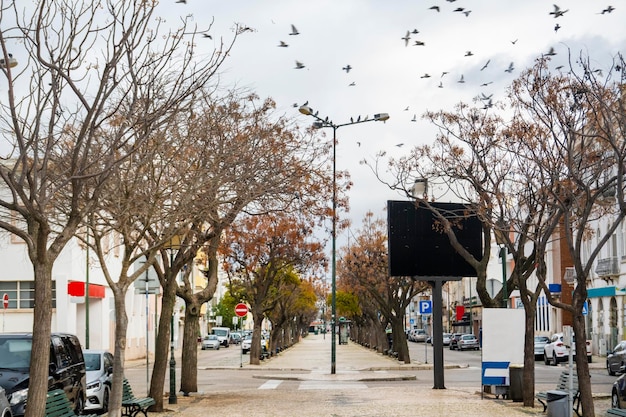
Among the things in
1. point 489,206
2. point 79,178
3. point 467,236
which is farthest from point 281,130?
point 79,178

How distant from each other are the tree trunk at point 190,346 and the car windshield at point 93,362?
3054mm

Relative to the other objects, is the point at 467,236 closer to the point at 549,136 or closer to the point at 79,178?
the point at 549,136


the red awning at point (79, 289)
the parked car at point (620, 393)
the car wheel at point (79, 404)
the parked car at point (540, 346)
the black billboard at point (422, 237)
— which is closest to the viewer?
the parked car at point (620, 393)

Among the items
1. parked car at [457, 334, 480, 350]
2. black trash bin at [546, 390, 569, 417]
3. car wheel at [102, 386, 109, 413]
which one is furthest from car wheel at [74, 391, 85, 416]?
parked car at [457, 334, 480, 350]

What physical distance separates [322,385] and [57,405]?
19.1 m

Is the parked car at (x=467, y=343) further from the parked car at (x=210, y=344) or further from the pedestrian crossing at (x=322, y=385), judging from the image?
the pedestrian crossing at (x=322, y=385)

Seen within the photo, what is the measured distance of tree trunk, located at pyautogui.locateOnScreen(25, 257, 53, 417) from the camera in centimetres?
1215

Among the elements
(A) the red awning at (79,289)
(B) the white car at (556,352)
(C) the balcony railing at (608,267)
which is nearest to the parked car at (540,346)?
(B) the white car at (556,352)

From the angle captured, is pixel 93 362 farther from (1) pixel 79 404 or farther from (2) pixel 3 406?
(2) pixel 3 406

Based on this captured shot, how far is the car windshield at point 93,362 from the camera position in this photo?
23.9 metres

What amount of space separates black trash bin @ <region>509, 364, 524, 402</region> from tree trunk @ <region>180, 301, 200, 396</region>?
774 centimetres

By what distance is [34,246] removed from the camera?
12844mm

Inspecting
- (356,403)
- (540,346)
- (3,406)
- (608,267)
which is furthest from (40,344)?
(608,267)

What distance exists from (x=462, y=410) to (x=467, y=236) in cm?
726
